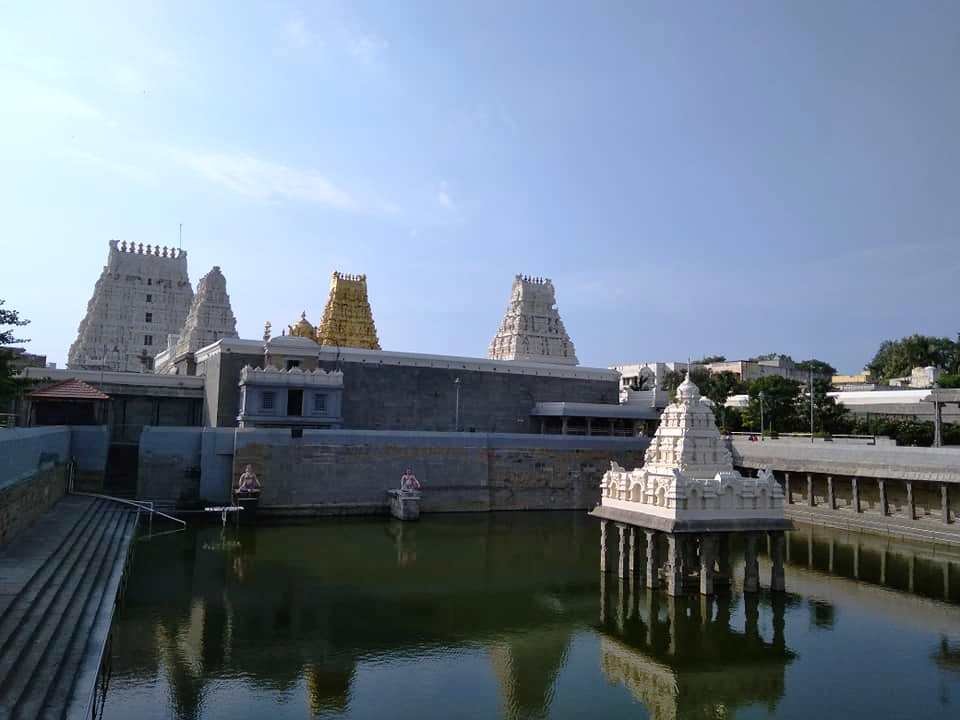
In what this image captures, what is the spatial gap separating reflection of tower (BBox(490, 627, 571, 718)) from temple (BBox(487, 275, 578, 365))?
3913 cm

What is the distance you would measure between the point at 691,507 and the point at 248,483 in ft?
63.4

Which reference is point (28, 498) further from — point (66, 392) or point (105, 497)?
point (66, 392)

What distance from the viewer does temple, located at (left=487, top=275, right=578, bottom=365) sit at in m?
55.8

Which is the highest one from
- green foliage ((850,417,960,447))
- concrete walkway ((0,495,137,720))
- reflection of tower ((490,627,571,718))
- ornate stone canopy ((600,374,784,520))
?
green foliage ((850,417,960,447))

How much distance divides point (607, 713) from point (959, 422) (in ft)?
143

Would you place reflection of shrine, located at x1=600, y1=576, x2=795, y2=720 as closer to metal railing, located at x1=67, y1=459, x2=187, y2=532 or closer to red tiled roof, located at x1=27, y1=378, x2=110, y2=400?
metal railing, located at x1=67, y1=459, x2=187, y2=532

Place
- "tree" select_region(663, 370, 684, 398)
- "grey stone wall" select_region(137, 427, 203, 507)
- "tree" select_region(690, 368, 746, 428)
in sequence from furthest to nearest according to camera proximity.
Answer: "tree" select_region(663, 370, 684, 398) < "tree" select_region(690, 368, 746, 428) < "grey stone wall" select_region(137, 427, 203, 507)

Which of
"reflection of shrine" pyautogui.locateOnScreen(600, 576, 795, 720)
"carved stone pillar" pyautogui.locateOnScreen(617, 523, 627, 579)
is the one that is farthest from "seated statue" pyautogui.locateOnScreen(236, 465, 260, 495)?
"reflection of shrine" pyautogui.locateOnScreen(600, 576, 795, 720)

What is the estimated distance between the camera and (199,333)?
162ft

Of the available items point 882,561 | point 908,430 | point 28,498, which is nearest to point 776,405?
point 908,430

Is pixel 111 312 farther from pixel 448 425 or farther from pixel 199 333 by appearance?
pixel 448 425

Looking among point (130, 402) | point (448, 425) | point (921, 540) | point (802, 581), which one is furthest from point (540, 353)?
point (802, 581)

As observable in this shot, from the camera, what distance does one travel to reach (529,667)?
46.9 ft

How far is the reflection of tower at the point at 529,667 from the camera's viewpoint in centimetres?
1247
